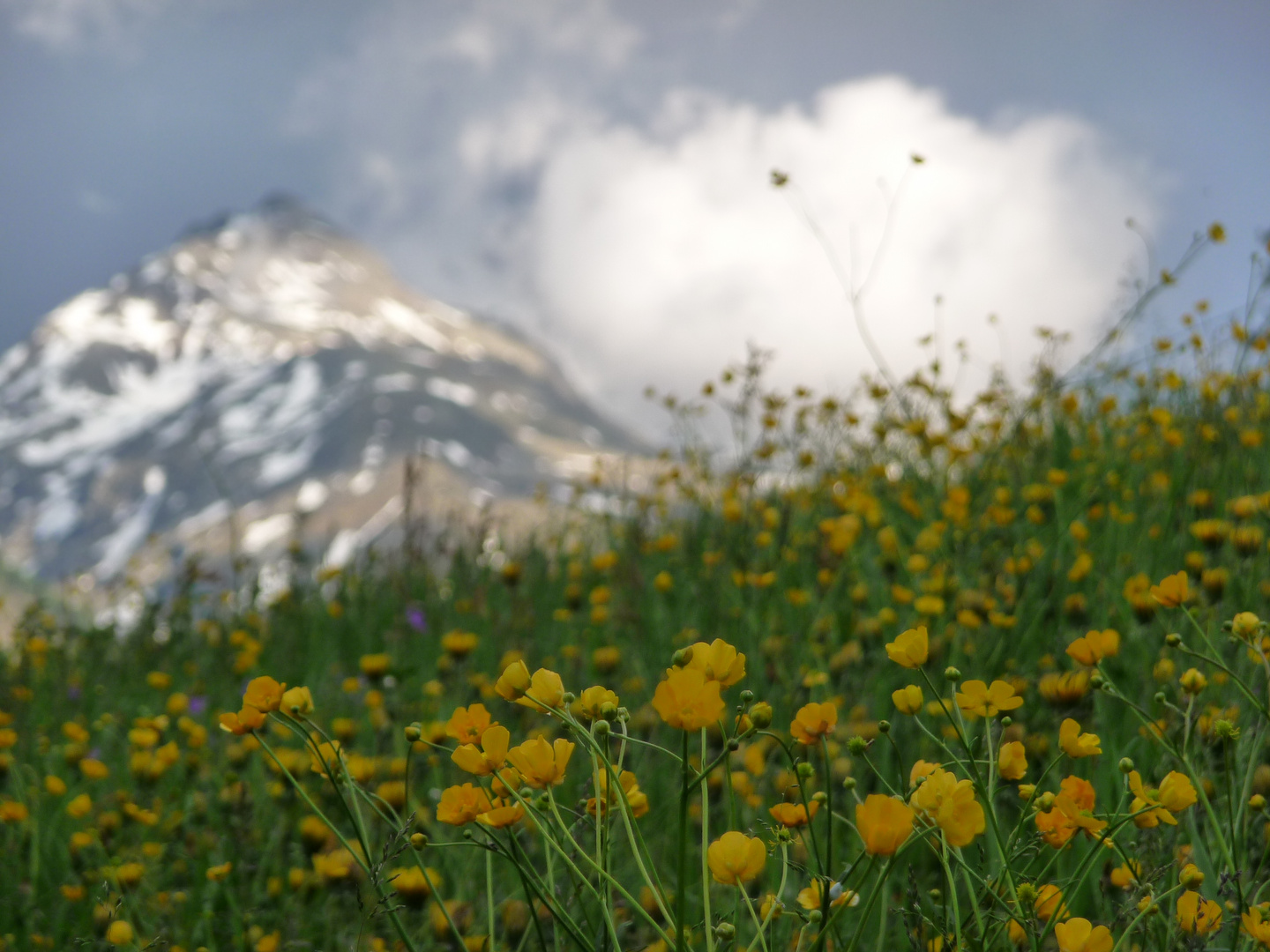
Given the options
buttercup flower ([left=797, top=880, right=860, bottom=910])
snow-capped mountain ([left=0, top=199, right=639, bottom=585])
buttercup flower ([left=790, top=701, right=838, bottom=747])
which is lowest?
buttercup flower ([left=797, top=880, right=860, bottom=910])

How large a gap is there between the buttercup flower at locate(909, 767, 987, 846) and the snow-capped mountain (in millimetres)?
99708

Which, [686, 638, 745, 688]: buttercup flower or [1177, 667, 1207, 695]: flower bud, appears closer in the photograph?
[686, 638, 745, 688]: buttercup flower

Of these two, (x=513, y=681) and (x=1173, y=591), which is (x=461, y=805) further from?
(x=1173, y=591)

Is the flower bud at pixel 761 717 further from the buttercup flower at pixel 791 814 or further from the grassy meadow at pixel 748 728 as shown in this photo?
the buttercup flower at pixel 791 814

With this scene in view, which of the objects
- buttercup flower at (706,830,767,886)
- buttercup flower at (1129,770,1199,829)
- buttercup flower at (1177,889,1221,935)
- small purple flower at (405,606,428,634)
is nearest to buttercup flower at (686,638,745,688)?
buttercup flower at (706,830,767,886)

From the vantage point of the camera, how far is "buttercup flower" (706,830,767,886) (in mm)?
620

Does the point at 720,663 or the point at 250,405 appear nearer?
the point at 720,663

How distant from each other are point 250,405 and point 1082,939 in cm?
15551

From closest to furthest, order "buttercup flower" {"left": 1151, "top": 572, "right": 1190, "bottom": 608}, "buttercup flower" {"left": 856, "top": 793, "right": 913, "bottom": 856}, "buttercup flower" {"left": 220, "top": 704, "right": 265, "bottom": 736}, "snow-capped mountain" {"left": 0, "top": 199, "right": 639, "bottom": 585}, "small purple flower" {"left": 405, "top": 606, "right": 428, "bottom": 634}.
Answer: "buttercup flower" {"left": 856, "top": 793, "right": 913, "bottom": 856}, "buttercup flower" {"left": 220, "top": 704, "right": 265, "bottom": 736}, "buttercup flower" {"left": 1151, "top": 572, "right": 1190, "bottom": 608}, "small purple flower" {"left": 405, "top": 606, "right": 428, "bottom": 634}, "snow-capped mountain" {"left": 0, "top": 199, "right": 639, "bottom": 585}


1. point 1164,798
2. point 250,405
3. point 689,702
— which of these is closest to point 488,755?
point 689,702

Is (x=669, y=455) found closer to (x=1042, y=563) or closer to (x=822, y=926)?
(x=1042, y=563)

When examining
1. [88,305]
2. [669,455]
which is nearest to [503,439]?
[88,305]

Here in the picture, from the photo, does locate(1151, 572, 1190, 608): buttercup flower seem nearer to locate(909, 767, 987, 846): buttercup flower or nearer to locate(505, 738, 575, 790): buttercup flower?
locate(909, 767, 987, 846): buttercup flower

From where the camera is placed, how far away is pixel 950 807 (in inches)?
23.4
